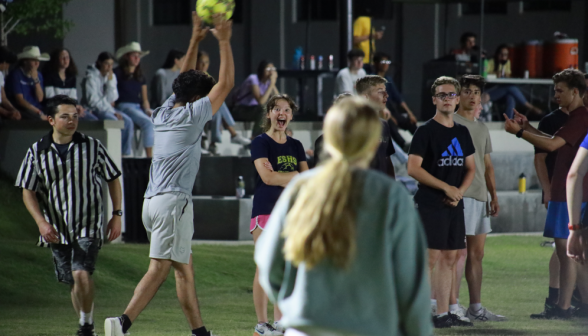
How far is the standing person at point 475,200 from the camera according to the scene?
7.23 metres

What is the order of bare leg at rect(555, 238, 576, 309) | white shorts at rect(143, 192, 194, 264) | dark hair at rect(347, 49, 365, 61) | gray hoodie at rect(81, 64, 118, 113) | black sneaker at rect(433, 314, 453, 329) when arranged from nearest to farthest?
white shorts at rect(143, 192, 194, 264) → black sneaker at rect(433, 314, 453, 329) → bare leg at rect(555, 238, 576, 309) → gray hoodie at rect(81, 64, 118, 113) → dark hair at rect(347, 49, 365, 61)

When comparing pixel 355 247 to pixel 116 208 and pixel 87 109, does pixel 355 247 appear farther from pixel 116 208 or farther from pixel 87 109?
pixel 87 109

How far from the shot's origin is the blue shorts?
24.2ft

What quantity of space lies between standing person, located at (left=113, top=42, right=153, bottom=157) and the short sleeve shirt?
739 centimetres

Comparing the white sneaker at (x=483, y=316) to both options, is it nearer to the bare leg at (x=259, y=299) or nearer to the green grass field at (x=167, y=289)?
the green grass field at (x=167, y=289)

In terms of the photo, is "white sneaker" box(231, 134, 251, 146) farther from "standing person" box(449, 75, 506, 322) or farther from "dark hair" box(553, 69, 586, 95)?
"dark hair" box(553, 69, 586, 95)

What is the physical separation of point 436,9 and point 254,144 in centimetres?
2016

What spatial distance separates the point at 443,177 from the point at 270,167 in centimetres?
138

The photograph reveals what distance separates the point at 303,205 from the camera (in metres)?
2.91

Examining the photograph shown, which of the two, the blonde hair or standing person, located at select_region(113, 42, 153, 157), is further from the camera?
standing person, located at select_region(113, 42, 153, 157)

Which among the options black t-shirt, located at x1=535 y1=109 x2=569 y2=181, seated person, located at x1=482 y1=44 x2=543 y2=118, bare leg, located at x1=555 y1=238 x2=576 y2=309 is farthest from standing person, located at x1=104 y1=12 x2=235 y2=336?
seated person, located at x1=482 y1=44 x2=543 y2=118

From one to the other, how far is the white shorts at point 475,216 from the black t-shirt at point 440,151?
591 mm

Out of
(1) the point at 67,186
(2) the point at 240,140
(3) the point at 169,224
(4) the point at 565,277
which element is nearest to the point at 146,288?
(3) the point at 169,224

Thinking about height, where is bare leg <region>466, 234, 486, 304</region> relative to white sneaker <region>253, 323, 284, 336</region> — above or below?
above
